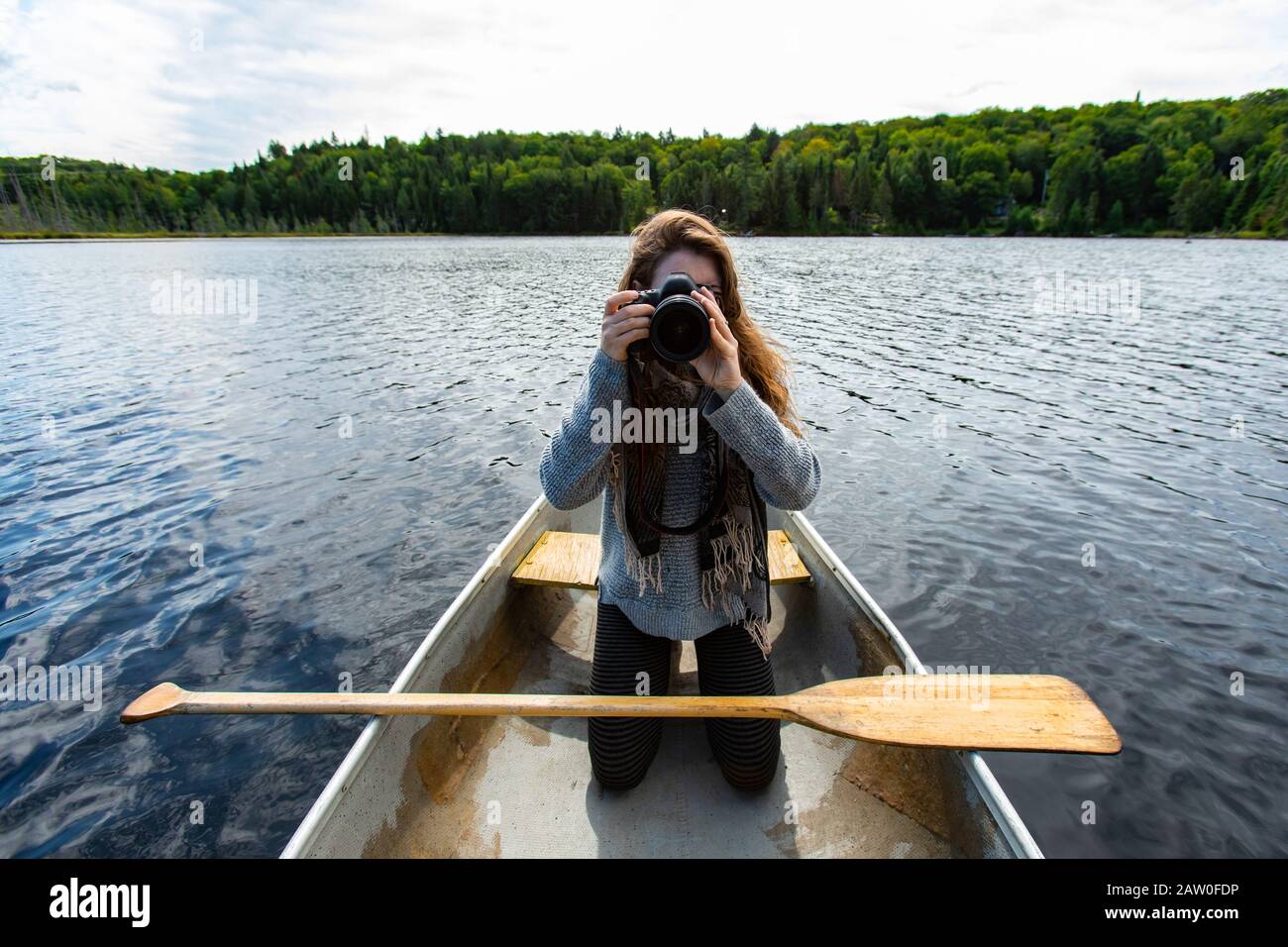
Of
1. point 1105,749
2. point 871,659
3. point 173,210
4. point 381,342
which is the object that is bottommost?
point 871,659

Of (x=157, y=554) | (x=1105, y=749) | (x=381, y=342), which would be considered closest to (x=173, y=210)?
(x=381, y=342)

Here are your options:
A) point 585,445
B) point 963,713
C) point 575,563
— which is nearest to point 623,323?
point 585,445

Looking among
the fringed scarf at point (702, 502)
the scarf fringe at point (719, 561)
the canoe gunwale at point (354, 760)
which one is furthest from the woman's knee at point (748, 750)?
the canoe gunwale at point (354, 760)

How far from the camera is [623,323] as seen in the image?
2.43 m

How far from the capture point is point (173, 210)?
108 metres

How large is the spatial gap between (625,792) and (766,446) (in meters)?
1.83

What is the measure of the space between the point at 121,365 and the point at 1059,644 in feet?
58.0

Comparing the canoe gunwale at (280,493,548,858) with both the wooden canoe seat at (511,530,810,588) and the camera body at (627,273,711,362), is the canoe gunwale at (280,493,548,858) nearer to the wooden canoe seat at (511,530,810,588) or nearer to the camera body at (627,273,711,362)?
the wooden canoe seat at (511,530,810,588)

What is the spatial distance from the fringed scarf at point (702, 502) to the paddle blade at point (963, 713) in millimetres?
644

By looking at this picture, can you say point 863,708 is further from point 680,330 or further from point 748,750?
point 680,330

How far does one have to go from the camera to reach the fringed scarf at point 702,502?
2.79 m

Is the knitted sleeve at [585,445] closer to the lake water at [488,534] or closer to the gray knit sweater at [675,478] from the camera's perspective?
the gray knit sweater at [675,478]
